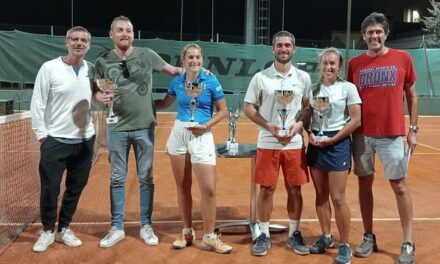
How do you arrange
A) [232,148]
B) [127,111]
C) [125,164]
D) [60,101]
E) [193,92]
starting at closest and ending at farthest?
[193,92]
[60,101]
[127,111]
[125,164]
[232,148]

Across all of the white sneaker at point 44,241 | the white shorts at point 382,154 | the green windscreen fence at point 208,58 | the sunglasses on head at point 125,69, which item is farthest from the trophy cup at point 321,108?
the green windscreen fence at point 208,58

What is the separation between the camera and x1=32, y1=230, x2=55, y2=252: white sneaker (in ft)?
13.3

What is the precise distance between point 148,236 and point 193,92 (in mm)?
1343

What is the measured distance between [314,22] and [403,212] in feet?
84.6

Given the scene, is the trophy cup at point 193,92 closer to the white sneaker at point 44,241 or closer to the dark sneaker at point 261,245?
the dark sneaker at point 261,245

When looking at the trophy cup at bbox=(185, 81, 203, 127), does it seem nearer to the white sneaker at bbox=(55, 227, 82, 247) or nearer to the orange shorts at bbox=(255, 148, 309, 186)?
the orange shorts at bbox=(255, 148, 309, 186)

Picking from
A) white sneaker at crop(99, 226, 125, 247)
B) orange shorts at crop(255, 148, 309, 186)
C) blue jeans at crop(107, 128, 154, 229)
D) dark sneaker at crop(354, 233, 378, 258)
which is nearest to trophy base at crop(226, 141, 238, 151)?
orange shorts at crop(255, 148, 309, 186)

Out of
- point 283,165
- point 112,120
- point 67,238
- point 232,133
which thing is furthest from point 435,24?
point 67,238

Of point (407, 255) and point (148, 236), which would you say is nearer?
point (407, 255)

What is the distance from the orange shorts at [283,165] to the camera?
12.7 feet

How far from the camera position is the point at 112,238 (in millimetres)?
4207

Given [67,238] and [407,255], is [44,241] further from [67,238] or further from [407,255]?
[407,255]

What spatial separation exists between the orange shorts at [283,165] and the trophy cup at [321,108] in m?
0.23

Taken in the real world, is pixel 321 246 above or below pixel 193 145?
below
